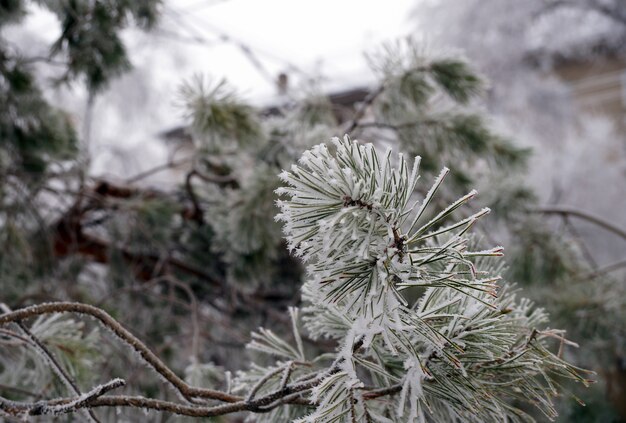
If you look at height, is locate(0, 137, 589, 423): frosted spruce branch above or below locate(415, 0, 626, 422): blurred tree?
below

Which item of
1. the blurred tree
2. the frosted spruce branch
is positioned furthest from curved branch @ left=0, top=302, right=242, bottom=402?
the blurred tree

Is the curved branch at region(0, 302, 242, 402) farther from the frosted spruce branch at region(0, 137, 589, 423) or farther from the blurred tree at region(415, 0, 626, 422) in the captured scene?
the blurred tree at region(415, 0, 626, 422)

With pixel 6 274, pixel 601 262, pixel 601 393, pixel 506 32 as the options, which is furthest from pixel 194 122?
pixel 506 32

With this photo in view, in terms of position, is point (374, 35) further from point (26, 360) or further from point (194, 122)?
point (26, 360)

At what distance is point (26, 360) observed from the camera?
795 mm

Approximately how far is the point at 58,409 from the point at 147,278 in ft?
4.30

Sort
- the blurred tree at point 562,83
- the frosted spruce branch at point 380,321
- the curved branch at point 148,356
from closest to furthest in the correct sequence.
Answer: the frosted spruce branch at point 380,321 → the curved branch at point 148,356 → the blurred tree at point 562,83

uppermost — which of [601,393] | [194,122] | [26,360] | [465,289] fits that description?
[194,122]

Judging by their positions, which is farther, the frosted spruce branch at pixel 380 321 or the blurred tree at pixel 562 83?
the blurred tree at pixel 562 83

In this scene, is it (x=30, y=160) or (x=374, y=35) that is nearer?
(x=30, y=160)

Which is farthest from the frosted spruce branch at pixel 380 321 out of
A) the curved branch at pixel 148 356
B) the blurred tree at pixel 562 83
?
the blurred tree at pixel 562 83

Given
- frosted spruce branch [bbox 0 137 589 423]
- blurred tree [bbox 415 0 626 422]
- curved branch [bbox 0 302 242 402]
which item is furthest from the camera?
blurred tree [bbox 415 0 626 422]

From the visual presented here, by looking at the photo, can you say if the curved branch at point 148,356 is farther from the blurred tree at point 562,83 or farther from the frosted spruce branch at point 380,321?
the blurred tree at point 562,83

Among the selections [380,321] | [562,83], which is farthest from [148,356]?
[562,83]
